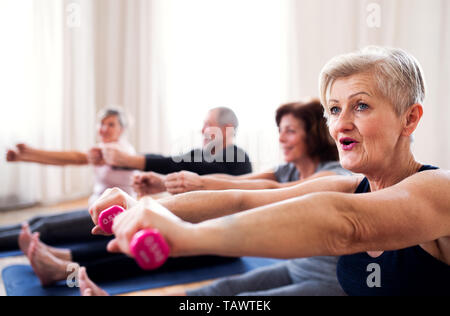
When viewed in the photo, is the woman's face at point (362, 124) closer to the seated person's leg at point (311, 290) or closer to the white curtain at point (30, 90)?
the seated person's leg at point (311, 290)

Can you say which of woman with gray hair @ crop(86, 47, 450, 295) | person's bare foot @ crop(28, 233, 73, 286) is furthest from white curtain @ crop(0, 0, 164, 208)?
woman with gray hair @ crop(86, 47, 450, 295)

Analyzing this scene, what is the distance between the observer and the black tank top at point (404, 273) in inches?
34.5

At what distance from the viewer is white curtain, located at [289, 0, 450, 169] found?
4.01 meters

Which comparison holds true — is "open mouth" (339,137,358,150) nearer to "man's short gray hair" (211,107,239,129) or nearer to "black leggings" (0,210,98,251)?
"man's short gray hair" (211,107,239,129)

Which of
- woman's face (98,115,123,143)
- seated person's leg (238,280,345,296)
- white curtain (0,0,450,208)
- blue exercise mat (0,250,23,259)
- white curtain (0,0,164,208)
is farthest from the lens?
white curtain (0,0,164,208)

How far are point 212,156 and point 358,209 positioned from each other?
62 centimetres

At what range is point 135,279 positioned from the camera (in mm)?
2312

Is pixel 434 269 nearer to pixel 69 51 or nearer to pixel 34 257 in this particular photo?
pixel 34 257

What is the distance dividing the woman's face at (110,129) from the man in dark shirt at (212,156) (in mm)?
1674

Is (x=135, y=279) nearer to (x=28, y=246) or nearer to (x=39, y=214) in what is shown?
(x=28, y=246)

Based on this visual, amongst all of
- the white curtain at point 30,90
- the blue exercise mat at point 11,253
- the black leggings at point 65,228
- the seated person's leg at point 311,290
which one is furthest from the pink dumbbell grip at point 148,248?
the white curtain at point 30,90

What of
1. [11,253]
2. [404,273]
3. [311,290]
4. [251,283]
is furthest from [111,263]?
[404,273]

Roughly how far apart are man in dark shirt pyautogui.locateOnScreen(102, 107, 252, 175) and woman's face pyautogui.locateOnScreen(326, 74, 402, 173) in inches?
15.7

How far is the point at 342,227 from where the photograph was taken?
0.61 m
